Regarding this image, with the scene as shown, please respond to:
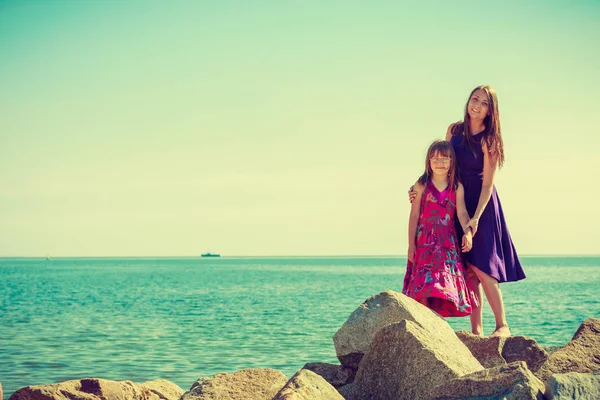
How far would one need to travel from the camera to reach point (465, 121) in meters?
6.86

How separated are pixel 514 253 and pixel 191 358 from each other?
9329 millimetres

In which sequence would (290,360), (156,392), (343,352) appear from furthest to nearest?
1. (290,360)
2. (156,392)
3. (343,352)

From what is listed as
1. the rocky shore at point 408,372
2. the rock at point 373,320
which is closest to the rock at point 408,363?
the rocky shore at point 408,372

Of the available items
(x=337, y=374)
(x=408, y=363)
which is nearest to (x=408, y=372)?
(x=408, y=363)

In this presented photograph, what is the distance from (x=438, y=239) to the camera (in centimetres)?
658

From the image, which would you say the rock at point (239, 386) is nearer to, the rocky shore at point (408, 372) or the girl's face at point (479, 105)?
the rocky shore at point (408, 372)

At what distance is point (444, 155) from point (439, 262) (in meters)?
0.96

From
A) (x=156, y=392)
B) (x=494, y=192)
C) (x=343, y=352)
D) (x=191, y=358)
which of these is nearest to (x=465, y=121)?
(x=494, y=192)

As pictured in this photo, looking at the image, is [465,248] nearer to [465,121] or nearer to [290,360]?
[465,121]

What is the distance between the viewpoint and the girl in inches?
256

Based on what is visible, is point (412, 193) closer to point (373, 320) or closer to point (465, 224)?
point (465, 224)

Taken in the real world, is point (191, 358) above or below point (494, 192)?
below

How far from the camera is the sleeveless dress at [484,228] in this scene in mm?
6680

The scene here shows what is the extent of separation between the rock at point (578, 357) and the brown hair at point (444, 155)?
5.43ft
